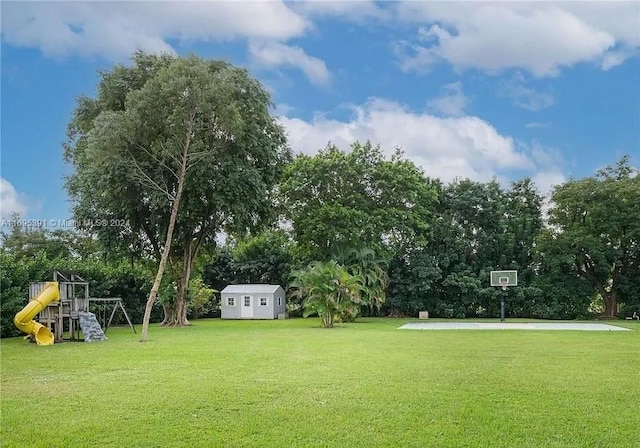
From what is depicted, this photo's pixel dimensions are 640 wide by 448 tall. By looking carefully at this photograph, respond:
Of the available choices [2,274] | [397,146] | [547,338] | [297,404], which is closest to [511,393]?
[297,404]

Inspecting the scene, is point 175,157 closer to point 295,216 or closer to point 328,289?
point 328,289

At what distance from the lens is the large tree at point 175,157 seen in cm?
1800

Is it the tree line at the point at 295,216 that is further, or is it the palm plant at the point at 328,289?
the palm plant at the point at 328,289

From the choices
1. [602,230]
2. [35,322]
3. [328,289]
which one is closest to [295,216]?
[328,289]

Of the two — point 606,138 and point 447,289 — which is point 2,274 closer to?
point 606,138

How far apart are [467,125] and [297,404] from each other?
1522 centimetres

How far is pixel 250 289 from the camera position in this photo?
36.3m

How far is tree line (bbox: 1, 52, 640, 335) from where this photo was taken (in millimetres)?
19141

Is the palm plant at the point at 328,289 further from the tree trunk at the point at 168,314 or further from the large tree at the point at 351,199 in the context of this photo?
the tree trunk at the point at 168,314

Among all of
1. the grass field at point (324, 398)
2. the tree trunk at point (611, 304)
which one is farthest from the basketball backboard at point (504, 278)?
the grass field at point (324, 398)

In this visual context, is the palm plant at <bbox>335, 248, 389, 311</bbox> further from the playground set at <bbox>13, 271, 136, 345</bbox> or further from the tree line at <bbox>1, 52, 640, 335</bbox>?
the playground set at <bbox>13, 271, 136, 345</bbox>

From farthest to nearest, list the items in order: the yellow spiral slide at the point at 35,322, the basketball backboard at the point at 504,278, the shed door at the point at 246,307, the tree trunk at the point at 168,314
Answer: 1. the shed door at the point at 246,307
2. the basketball backboard at the point at 504,278
3. the tree trunk at the point at 168,314
4. the yellow spiral slide at the point at 35,322

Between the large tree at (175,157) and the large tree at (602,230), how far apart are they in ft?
50.4

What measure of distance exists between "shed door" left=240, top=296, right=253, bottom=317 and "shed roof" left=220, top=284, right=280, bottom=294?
0.41 m
